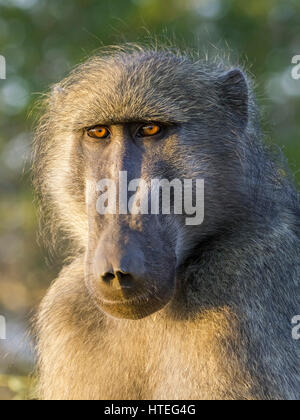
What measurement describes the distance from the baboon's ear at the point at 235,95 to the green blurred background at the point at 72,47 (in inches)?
271

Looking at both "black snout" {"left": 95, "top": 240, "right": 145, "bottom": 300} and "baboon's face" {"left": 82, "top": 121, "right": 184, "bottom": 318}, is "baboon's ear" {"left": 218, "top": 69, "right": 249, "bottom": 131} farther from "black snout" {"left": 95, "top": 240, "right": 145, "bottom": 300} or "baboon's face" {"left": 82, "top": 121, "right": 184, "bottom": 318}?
"black snout" {"left": 95, "top": 240, "right": 145, "bottom": 300}

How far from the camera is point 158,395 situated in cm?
369

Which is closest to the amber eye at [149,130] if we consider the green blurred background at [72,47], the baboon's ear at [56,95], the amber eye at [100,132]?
the amber eye at [100,132]

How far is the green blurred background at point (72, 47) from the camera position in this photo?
11.6m

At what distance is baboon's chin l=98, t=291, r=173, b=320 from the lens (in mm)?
3279

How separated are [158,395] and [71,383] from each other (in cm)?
52

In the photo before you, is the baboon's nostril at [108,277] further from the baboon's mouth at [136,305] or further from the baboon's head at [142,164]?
the baboon's mouth at [136,305]

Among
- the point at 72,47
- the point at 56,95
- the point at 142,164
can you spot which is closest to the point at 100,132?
the point at 142,164

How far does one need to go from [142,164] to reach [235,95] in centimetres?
75

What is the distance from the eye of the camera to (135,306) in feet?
10.8

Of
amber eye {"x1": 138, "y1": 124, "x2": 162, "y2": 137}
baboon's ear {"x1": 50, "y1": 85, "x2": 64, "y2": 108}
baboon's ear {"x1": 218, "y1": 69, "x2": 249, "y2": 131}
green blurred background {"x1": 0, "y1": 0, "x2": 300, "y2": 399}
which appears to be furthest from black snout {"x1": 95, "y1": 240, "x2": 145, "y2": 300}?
green blurred background {"x1": 0, "y1": 0, "x2": 300, "y2": 399}

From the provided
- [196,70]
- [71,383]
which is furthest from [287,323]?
[196,70]

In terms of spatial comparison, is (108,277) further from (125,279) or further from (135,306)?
(135,306)
